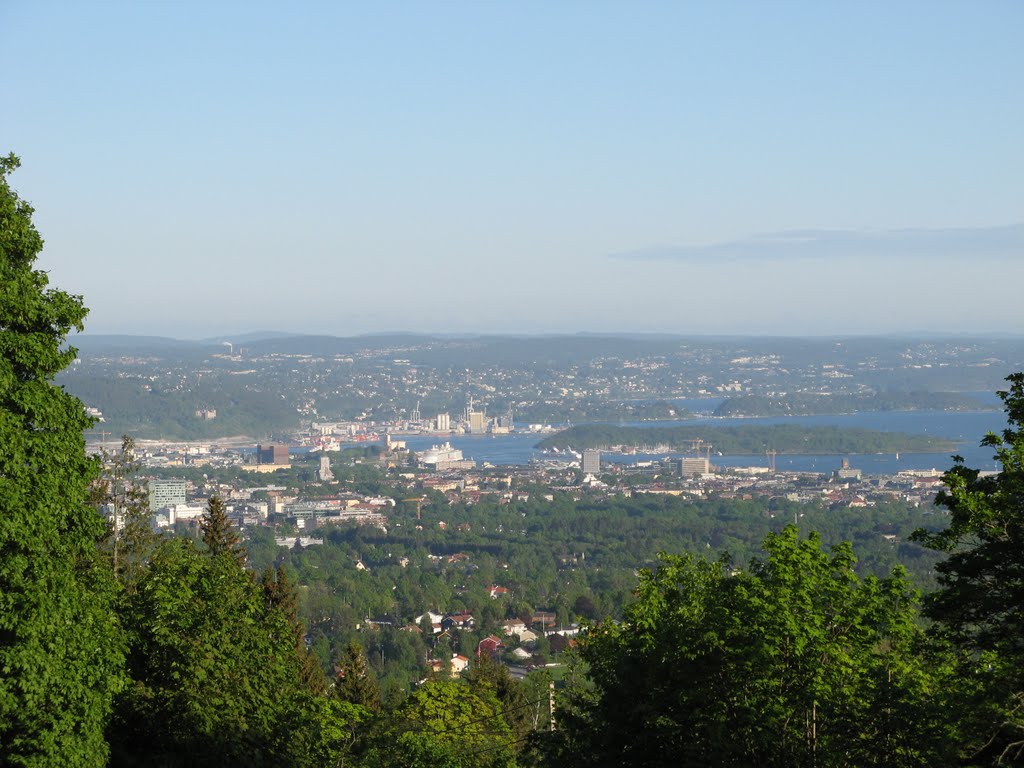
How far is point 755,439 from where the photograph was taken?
114062 millimetres

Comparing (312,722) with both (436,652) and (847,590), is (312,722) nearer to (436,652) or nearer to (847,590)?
(847,590)

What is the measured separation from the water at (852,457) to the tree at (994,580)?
251 ft

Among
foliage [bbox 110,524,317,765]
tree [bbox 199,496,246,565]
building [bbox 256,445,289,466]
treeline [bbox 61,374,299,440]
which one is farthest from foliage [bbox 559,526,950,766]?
treeline [bbox 61,374,299,440]

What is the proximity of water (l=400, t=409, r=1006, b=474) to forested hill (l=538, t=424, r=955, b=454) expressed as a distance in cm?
170

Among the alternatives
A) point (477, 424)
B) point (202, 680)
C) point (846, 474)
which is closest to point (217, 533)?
point (202, 680)

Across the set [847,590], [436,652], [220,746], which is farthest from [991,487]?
[436,652]

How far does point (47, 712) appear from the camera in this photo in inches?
290

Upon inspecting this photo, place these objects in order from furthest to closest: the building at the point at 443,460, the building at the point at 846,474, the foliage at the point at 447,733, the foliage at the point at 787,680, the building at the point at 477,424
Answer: the building at the point at 477,424, the building at the point at 443,460, the building at the point at 846,474, the foliage at the point at 447,733, the foliage at the point at 787,680

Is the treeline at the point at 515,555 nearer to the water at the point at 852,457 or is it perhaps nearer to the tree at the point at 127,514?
the tree at the point at 127,514

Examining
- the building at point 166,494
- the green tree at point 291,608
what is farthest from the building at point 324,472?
the green tree at point 291,608

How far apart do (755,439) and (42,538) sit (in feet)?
359

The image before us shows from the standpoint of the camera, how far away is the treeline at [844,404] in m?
141

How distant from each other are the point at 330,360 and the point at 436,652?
538 ft

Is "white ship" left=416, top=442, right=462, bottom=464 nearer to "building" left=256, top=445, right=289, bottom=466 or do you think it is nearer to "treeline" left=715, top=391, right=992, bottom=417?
"building" left=256, top=445, right=289, bottom=466
